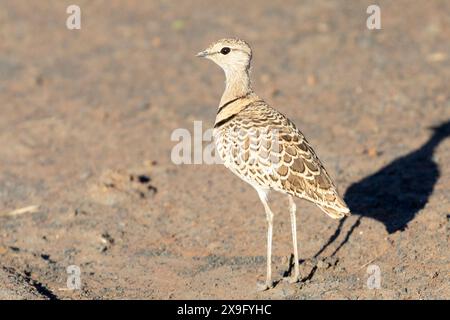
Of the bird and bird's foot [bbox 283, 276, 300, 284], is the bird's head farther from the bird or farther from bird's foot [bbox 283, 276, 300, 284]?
bird's foot [bbox 283, 276, 300, 284]

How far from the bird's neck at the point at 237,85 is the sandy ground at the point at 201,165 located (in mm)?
1472

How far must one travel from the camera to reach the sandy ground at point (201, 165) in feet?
25.6

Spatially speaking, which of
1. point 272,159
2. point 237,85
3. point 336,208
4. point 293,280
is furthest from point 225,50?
point 293,280

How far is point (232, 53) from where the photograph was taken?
314 inches

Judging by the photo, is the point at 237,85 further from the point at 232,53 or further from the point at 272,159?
the point at 272,159

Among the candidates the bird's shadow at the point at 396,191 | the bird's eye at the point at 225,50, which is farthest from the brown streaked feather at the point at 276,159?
the bird's shadow at the point at 396,191

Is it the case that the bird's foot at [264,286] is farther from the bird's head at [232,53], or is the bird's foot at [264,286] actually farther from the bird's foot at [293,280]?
the bird's head at [232,53]

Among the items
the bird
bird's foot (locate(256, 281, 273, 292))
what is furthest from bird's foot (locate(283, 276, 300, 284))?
bird's foot (locate(256, 281, 273, 292))

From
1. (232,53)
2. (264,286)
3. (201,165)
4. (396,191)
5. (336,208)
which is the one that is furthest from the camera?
(201,165)

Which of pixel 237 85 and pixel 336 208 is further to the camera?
pixel 237 85

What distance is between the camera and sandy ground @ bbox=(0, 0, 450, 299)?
7.81 meters

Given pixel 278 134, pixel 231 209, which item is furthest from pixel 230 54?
pixel 231 209

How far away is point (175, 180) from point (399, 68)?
4.59 metres

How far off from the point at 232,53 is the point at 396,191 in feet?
8.23
